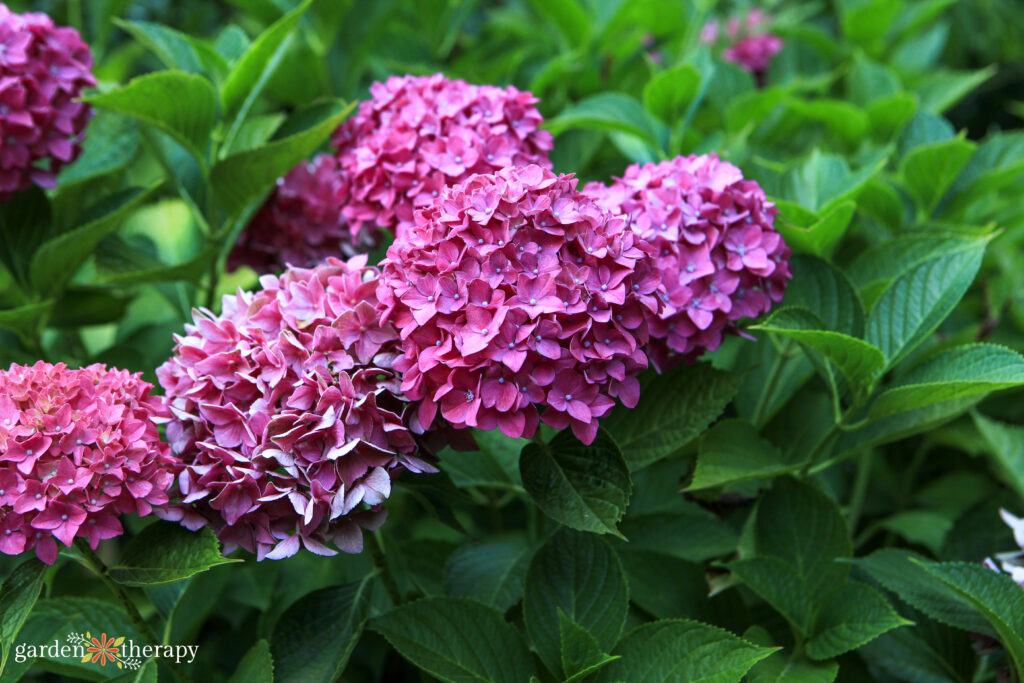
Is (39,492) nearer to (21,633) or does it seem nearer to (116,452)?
(116,452)

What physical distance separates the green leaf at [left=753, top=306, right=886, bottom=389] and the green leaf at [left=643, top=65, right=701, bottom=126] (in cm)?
57

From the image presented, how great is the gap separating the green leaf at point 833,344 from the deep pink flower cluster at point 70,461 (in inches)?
29.4

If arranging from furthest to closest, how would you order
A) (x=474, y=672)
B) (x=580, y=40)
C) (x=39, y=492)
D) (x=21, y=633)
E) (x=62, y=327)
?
(x=580, y=40), (x=62, y=327), (x=21, y=633), (x=474, y=672), (x=39, y=492)

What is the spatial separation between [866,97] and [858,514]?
3.43 ft

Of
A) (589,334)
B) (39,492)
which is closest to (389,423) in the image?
(589,334)

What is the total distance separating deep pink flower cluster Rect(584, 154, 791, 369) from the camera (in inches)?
45.0

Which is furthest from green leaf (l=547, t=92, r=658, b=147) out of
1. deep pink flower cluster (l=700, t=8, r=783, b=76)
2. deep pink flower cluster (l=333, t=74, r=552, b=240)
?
deep pink flower cluster (l=700, t=8, r=783, b=76)

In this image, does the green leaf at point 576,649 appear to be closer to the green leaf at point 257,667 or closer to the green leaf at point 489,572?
the green leaf at point 489,572

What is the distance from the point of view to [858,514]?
1.72 meters

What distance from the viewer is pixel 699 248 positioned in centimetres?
117

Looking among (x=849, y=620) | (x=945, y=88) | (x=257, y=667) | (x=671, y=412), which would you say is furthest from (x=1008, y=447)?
(x=257, y=667)

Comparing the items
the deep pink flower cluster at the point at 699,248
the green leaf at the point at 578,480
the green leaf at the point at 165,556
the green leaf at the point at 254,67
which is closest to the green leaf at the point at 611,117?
the deep pink flower cluster at the point at 699,248

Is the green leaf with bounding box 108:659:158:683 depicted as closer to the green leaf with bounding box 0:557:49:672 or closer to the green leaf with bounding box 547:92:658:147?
the green leaf with bounding box 0:557:49:672

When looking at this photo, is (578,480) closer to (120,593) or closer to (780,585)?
(780,585)
